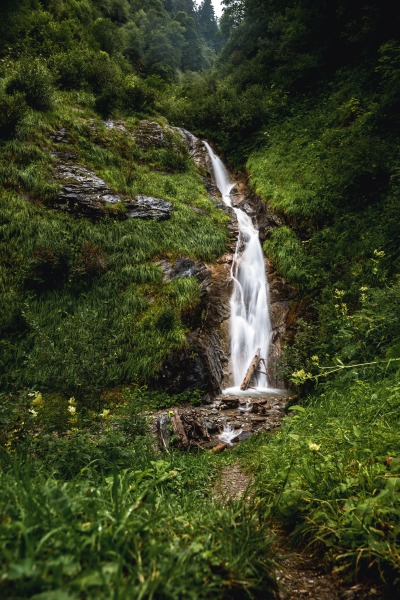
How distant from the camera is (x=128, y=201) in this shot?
10.7 meters

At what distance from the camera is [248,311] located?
9.45 m

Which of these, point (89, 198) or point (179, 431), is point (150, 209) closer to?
point (89, 198)

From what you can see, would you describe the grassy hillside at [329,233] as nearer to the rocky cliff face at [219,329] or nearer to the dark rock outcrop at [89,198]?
the rocky cliff face at [219,329]

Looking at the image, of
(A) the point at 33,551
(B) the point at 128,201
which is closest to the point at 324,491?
(A) the point at 33,551

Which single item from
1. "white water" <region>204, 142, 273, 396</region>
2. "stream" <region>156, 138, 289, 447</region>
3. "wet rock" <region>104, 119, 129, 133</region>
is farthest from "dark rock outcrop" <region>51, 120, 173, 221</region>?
"stream" <region>156, 138, 289, 447</region>

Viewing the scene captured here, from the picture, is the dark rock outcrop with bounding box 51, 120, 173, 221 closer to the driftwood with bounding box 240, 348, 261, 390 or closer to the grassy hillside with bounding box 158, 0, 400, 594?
the grassy hillside with bounding box 158, 0, 400, 594

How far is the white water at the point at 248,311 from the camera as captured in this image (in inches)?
331

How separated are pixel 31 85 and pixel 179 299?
10.4m

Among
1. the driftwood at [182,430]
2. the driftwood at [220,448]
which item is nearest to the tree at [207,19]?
the driftwood at [182,430]

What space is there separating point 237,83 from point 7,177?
17350mm

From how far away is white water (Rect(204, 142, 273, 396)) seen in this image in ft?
27.5

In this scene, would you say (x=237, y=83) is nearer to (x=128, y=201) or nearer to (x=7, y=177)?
(x=128, y=201)

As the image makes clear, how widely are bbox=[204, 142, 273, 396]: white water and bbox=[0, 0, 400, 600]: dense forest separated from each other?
729 millimetres

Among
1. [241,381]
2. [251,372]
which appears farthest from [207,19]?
[241,381]
